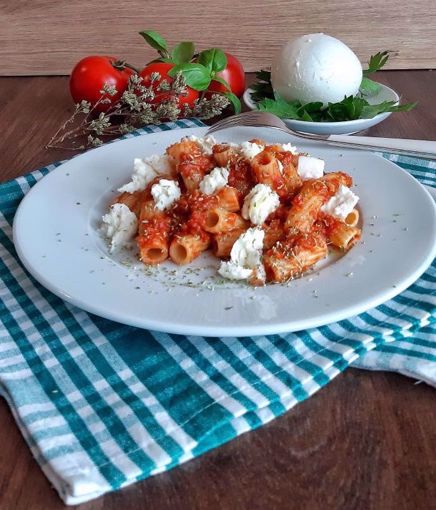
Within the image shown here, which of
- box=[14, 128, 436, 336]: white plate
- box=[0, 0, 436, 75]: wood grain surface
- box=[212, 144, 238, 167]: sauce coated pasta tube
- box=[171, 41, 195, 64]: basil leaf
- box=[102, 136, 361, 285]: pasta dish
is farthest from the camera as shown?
box=[0, 0, 436, 75]: wood grain surface

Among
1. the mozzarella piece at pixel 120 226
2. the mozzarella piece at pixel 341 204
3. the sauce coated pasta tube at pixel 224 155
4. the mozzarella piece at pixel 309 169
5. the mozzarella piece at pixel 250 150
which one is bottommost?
the mozzarella piece at pixel 120 226

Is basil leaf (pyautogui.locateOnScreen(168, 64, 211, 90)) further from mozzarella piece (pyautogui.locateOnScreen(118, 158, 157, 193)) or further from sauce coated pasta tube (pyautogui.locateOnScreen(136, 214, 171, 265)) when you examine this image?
sauce coated pasta tube (pyautogui.locateOnScreen(136, 214, 171, 265))

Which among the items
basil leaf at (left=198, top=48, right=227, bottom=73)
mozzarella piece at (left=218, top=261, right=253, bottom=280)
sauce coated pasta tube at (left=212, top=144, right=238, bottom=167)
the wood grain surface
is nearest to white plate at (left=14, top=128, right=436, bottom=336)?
mozzarella piece at (left=218, top=261, right=253, bottom=280)

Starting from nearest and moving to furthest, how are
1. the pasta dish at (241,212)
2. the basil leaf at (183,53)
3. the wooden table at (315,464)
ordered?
the wooden table at (315,464) → the pasta dish at (241,212) → the basil leaf at (183,53)

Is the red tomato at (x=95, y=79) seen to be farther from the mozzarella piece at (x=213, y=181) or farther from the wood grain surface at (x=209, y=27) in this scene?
the mozzarella piece at (x=213, y=181)

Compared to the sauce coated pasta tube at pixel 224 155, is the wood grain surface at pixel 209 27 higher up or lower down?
lower down

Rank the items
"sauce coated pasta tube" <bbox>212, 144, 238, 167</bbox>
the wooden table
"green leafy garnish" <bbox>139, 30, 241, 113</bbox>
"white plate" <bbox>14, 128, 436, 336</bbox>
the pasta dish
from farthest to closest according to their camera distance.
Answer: "green leafy garnish" <bbox>139, 30, 241, 113</bbox>, "sauce coated pasta tube" <bbox>212, 144, 238, 167</bbox>, the pasta dish, "white plate" <bbox>14, 128, 436, 336</bbox>, the wooden table

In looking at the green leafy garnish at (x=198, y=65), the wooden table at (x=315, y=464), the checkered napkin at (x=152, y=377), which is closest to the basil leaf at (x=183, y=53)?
the green leafy garnish at (x=198, y=65)

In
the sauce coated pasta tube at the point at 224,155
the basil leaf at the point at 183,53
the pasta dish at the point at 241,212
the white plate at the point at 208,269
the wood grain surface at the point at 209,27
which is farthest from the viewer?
the wood grain surface at the point at 209,27
